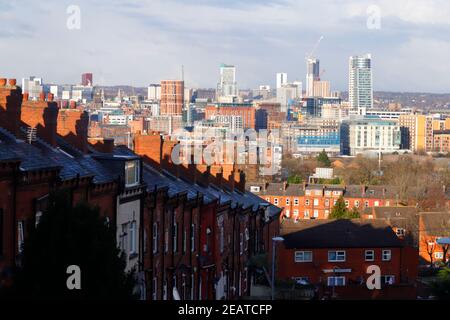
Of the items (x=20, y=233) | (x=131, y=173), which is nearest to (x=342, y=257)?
(x=131, y=173)

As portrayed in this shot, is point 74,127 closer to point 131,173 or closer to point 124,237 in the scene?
point 131,173

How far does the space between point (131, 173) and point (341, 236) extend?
18619mm

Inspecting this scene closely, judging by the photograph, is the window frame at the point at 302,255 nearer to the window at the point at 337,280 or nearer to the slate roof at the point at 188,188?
the window at the point at 337,280

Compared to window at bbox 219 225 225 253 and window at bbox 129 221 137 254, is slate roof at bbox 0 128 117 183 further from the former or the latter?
window at bbox 219 225 225 253

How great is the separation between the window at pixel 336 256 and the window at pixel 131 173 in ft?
58.0

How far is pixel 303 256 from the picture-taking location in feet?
127

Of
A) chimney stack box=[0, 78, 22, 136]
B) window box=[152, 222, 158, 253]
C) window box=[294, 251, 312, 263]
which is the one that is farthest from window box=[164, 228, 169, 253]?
window box=[294, 251, 312, 263]

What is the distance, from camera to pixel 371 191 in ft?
295

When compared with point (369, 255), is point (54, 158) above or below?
above

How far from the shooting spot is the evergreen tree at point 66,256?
1317cm

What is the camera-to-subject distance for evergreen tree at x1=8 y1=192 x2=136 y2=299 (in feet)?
43.2

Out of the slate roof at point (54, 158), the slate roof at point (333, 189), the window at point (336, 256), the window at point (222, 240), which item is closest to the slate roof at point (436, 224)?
the window at point (336, 256)
